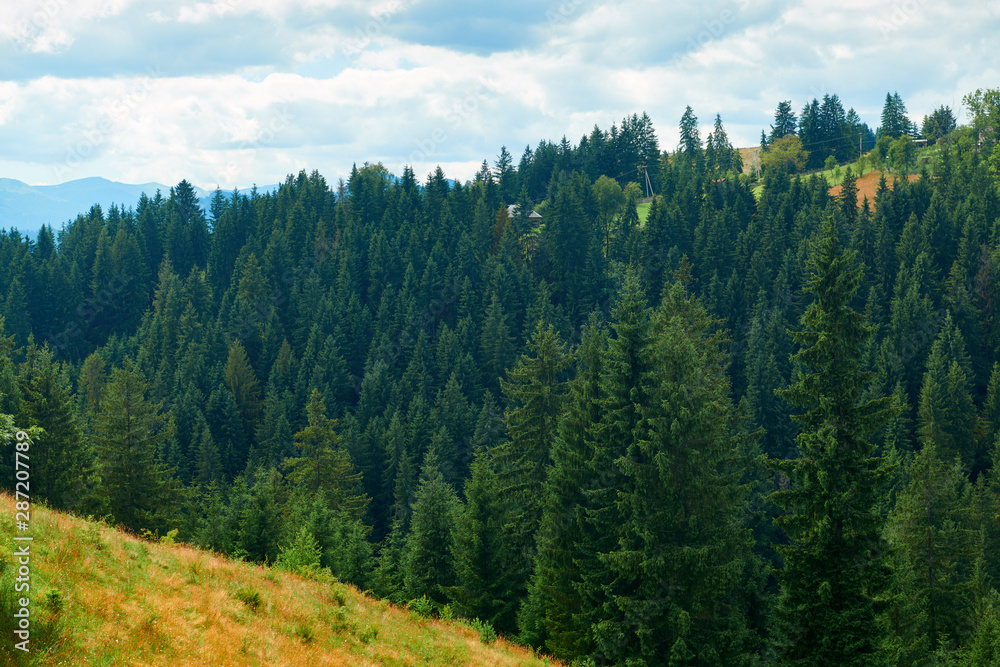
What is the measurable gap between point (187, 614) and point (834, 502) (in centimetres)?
1627

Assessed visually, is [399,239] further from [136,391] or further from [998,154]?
[998,154]

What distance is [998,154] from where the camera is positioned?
4830 inches

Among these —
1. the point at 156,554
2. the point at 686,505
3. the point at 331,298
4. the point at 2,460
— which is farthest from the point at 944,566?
the point at 331,298

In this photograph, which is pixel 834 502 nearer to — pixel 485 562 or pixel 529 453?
pixel 529 453

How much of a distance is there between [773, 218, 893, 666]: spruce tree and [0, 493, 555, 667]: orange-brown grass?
7971mm

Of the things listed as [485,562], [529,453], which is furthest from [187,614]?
[529,453]

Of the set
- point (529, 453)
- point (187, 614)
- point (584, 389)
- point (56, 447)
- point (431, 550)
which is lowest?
point (431, 550)

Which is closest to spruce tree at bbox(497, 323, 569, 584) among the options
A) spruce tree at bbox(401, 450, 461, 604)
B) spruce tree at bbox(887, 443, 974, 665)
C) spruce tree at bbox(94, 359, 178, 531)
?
spruce tree at bbox(401, 450, 461, 604)

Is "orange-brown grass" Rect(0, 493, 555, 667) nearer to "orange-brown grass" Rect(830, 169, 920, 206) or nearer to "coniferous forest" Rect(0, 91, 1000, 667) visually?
"coniferous forest" Rect(0, 91, 1000, 667)

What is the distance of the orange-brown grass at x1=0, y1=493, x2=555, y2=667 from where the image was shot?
35.9 feet

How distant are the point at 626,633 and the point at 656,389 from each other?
8.23 m

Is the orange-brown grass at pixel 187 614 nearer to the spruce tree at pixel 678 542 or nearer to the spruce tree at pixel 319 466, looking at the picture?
the spruce tree at pixel 678 542

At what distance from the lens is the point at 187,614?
13.0 meters

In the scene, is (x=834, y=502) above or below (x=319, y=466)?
above
